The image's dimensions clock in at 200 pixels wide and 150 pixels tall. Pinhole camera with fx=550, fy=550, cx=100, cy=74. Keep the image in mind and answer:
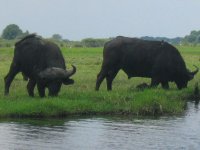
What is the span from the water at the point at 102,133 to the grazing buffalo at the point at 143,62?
4807mm

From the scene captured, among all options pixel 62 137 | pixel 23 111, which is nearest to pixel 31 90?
pixel 23 111

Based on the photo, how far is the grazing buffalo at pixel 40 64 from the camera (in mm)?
17703

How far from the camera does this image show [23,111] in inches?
615

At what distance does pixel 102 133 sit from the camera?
13.7 m

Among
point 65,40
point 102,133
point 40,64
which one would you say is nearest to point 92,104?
point 40,64

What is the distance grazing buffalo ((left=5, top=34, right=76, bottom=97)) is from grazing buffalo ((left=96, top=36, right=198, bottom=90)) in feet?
9.70

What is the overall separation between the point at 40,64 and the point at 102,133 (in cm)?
551

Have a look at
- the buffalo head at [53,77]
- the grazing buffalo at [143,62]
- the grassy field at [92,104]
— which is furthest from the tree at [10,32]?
the buffalo head at [53,77]

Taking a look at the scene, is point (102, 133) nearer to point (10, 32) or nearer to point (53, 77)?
point (53, 77)

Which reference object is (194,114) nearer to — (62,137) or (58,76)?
(58,76)

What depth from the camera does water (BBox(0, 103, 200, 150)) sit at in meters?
12.2

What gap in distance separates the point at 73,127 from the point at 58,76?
11.3ft

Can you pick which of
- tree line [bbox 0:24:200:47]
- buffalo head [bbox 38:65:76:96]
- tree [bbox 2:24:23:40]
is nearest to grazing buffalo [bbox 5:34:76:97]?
buffalo head [bbox 38:65:76:96]

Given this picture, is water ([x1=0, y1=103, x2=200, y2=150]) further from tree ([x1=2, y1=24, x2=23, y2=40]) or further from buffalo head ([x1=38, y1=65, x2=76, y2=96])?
tree ([x1=2, y1=24, x2=23, y2=40])
